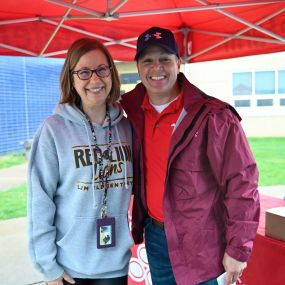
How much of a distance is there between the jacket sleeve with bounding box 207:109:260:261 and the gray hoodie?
428 mm

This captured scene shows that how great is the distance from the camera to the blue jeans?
1.72 meters

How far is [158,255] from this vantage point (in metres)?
1.76

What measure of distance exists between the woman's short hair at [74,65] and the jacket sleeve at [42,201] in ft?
0.67

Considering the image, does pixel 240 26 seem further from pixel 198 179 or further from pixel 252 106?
pixel 252 106

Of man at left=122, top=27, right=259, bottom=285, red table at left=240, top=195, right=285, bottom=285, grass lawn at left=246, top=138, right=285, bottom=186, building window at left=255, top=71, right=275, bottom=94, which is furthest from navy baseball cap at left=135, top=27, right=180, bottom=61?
building window at left=255, top=71, right=275, bottom=94

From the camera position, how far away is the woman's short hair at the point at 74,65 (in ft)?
4.98

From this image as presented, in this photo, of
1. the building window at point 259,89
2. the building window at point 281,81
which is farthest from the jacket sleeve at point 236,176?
the building window at point 281,81

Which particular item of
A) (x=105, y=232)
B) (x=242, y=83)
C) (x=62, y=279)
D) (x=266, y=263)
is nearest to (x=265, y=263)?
(x=266, y=263)

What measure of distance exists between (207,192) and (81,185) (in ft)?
1.86

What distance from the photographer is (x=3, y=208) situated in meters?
8.82

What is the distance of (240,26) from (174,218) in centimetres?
247

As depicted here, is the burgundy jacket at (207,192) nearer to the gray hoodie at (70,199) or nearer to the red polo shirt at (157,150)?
the red polo shirt at (157,150)

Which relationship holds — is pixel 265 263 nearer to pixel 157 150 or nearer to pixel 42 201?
pixel 157 150

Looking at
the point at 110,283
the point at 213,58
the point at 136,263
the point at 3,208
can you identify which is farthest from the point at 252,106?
the point at 110,283
